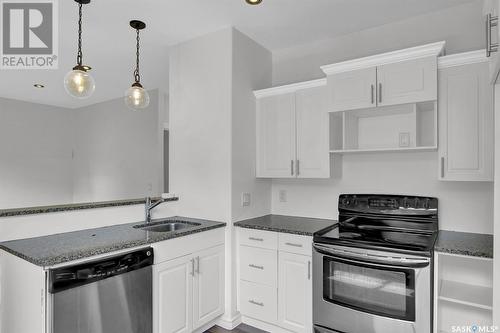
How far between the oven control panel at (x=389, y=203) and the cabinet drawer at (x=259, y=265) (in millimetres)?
809

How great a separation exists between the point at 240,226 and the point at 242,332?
93cm

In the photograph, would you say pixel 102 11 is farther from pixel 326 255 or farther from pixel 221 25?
pixel 326 255

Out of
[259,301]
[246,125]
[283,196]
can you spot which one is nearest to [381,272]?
[259,301]

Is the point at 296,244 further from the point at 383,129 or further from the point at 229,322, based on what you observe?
the point at 383,129

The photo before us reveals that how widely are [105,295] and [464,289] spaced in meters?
2.46

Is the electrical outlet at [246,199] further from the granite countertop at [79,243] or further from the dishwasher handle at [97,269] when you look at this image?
the dishwasher handle at [97,269]

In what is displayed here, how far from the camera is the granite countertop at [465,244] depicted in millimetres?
1803

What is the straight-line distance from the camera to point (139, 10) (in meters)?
2.44

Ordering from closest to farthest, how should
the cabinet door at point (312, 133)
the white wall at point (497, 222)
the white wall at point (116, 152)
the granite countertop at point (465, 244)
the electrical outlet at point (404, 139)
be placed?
the white wall at point (497, 222)
the granite countertop at point (465, 244)
the electrical outlet at point (404, 139)
the cabinet door at point (312, 133)
the white wall at point (116, 152)

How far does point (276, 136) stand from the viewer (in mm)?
2951

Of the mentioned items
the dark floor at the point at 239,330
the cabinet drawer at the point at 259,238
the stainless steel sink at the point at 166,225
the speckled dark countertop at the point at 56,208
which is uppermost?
the speckled dark countertop at the point at 56,208

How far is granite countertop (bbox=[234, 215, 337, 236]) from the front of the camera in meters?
2.47

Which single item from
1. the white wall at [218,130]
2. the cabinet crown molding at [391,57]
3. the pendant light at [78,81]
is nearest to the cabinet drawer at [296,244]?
the white wall at [218,130]

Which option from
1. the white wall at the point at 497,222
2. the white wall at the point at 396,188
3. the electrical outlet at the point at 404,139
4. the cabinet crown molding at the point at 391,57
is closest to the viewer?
the white wall at the point at 497,222
